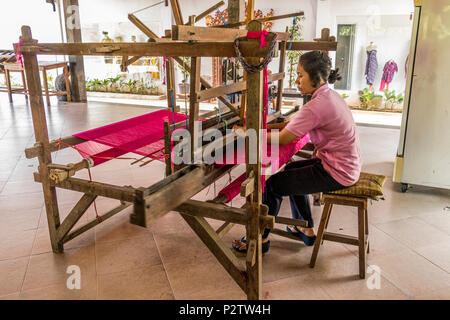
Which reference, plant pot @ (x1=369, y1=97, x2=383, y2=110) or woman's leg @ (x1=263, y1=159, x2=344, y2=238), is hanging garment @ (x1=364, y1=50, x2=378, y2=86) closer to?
plant pot @ (x1=369, y1=97, x2=383, y2=110)

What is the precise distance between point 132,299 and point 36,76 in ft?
4.79

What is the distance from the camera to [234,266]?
1975 mm

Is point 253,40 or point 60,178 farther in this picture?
point 60,178

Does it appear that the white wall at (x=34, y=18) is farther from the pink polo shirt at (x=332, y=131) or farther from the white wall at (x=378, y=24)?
the pink polo shirt at (x=332, y=131)

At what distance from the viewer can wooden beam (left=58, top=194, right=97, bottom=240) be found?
7.80ft

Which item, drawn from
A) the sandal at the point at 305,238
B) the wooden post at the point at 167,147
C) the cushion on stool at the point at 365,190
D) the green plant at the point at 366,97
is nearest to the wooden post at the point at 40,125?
the wooden post at the point at 167,147

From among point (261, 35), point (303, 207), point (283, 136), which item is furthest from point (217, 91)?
point (303, 207)

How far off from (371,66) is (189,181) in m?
7.88

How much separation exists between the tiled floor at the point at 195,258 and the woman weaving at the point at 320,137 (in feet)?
1.66

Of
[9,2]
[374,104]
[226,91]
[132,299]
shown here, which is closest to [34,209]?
[132,299]

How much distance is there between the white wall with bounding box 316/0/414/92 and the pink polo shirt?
6896 millimetres

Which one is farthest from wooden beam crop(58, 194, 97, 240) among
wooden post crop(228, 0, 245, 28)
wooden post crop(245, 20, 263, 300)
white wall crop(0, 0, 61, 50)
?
white wall crop(0, 0, 61, 50)

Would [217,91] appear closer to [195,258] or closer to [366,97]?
[195,258]
